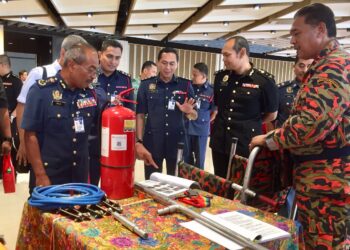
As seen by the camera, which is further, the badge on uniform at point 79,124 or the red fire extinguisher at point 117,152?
the badge on uniform at point 79,124

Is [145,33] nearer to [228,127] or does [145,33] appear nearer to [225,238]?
[228,127]

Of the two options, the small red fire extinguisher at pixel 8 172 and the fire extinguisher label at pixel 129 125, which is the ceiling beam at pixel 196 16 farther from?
the fire extinguisher label at pixel 129 125

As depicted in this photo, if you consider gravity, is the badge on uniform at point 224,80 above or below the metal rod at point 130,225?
above

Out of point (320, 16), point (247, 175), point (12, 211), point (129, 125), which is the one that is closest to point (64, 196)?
point (129, 125)

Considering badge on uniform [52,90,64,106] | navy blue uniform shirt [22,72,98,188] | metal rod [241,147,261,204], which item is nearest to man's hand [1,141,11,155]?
navy blue uniform shirt [22,72,98,188]

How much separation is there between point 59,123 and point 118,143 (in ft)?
1.96

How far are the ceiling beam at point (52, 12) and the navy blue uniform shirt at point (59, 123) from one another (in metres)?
4.87

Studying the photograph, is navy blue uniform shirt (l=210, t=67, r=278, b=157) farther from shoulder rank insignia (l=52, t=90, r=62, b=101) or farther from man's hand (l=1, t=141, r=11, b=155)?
man's hand (l=1, t=141, r=11, b=155)

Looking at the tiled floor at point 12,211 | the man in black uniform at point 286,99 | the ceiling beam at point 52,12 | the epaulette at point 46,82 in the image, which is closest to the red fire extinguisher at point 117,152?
the epaulette at point 46,82

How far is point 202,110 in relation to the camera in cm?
485

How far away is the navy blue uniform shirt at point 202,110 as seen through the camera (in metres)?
4.74

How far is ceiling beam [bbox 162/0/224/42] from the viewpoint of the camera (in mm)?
5894

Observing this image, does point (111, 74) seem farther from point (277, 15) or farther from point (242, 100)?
point (277, 15)

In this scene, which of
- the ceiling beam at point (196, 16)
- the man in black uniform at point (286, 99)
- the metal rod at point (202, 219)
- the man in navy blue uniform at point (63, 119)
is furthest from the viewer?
the ceiling beam at point (196, 16)
